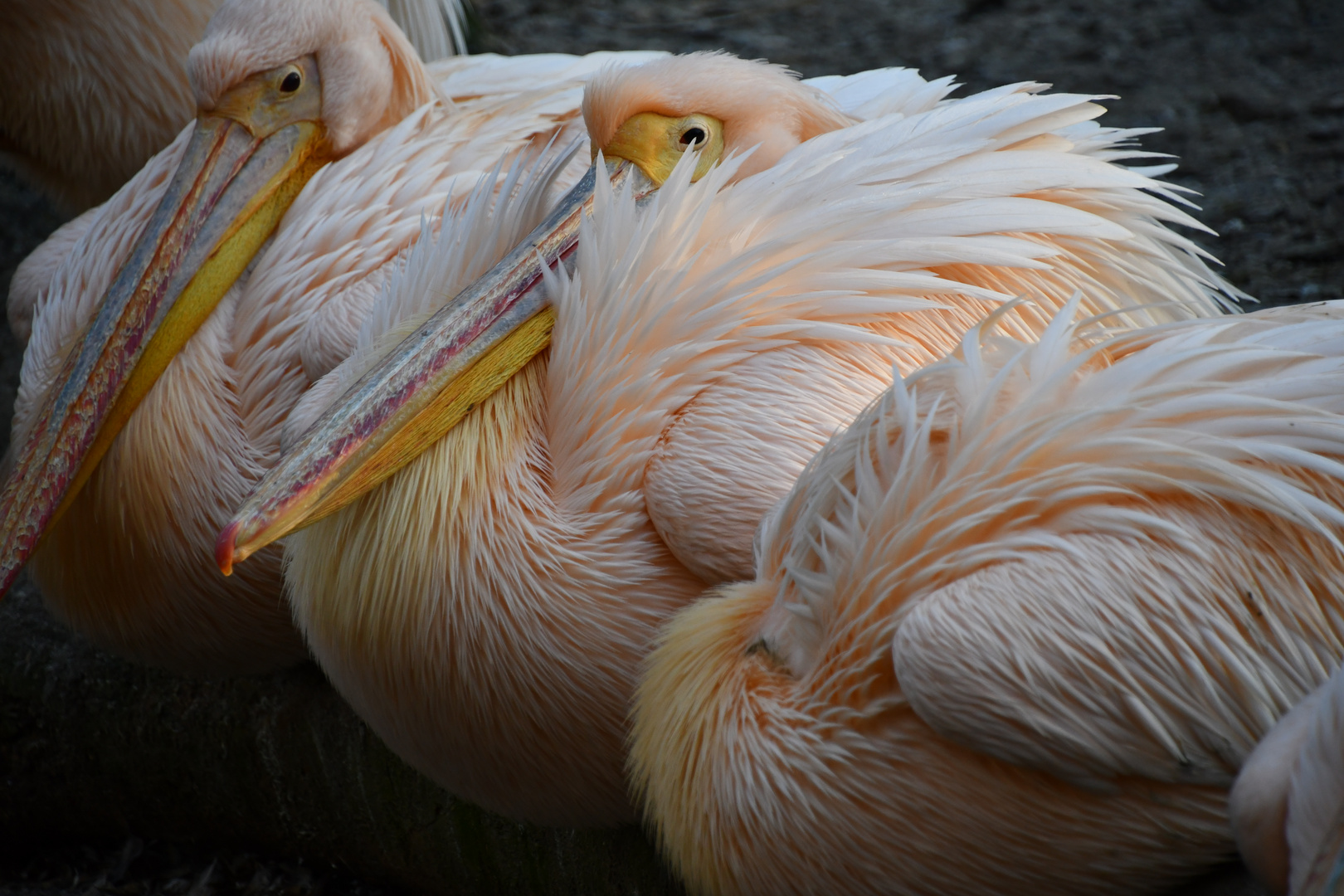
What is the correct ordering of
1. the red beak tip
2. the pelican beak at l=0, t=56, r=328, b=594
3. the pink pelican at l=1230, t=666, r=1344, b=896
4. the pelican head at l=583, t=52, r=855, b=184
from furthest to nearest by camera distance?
the pelican beak at l=0, t=56, r=328, b=594 < the pelican head at l=583, t=52, r=855, b=184 < the red beak tip < the pink pelican at l=1230, t=666, r=1344, b=896

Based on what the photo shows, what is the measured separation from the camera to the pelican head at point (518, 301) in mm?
1967

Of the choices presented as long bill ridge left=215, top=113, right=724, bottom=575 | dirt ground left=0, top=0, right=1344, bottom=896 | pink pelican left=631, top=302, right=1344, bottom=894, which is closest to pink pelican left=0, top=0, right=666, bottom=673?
long bill ridge left=215, top=113, right=724, bottom=575

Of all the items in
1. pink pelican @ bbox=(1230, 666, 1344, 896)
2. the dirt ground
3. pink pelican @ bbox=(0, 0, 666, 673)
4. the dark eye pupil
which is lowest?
the dirt ground

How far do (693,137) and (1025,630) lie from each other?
121 cm

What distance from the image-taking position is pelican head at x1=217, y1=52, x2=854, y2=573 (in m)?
1.97

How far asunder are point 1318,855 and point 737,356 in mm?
1016

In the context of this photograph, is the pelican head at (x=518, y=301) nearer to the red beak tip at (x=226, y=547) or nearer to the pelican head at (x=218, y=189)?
the red beak tip at (x=226, y=547)

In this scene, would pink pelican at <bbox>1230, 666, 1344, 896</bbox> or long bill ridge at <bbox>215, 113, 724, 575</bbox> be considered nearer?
pink pelican at <bbox>1230, 666, 1344, 896</bbox>

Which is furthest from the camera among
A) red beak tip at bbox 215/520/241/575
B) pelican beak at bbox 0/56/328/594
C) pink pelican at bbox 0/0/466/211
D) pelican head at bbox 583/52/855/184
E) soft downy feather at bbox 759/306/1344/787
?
pink pelican at bbox 0/0/466/211

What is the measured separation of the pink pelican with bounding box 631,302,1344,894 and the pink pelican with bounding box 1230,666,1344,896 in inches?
5.3

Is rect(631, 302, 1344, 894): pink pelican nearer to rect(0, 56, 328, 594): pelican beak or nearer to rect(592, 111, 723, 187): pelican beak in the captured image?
rect(592, 111, 723, 187): pelican beak

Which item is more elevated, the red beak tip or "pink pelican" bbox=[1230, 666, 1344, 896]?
"pink pelican" bbox=[1230, 666, 1344, 896]

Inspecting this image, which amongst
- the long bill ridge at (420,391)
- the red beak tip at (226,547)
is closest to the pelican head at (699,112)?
the long bill ridge at (420,391)

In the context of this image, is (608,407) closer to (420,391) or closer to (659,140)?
(420,391)
